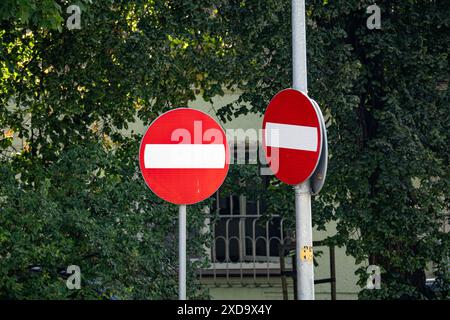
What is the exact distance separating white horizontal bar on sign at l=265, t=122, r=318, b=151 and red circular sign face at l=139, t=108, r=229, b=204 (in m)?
0.63

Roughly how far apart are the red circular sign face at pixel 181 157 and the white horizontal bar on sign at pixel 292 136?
626mm

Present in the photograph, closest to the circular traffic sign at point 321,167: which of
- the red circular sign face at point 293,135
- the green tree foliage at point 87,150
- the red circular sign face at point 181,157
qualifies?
the red circular sign face at point 293,135

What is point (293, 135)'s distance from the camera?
9016 mm

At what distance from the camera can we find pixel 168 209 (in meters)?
12.4

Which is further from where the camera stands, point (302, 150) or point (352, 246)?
point (352, 246)

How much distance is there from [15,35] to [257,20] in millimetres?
3116

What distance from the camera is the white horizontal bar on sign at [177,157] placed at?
8.78 meters

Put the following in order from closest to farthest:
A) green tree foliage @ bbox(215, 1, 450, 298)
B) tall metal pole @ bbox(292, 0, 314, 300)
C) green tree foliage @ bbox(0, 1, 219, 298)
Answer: tall metal pole @ bbox(292, 0, 314, 300) → green tree foliage @ bbox(0, 1, 219, 298) → green tree foliage @ bbox(215, 1, 450, 298)

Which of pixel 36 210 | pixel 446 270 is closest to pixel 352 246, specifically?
pixel 446 270

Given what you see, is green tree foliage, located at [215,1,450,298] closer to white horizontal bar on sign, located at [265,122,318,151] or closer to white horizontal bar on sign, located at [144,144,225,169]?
white horizontal bar on sign, located at [265,122,318,151]

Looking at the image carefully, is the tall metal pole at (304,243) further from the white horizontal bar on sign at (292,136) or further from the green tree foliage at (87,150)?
the green tree foliage at (87,150)

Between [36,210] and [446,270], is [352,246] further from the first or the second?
[36,210]

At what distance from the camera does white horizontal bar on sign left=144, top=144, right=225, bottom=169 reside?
346 inches

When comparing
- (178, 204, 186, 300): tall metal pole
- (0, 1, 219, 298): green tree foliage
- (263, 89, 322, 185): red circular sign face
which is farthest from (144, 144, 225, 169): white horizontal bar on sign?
(0, 1, 219, 298): green tree foliage
